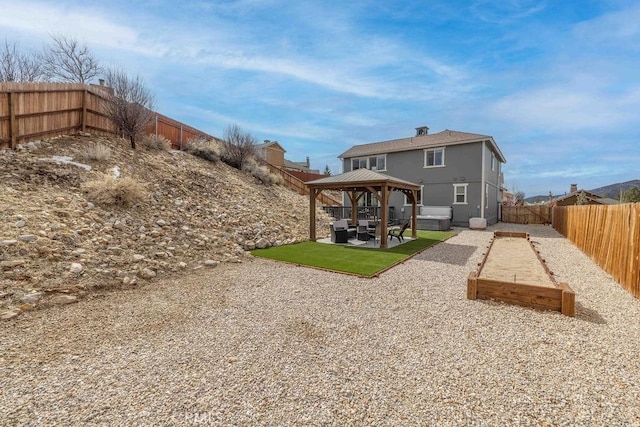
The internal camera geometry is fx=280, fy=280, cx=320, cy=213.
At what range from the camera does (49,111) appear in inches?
360

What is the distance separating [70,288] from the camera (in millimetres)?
4664

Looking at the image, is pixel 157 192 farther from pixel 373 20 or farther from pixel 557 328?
pixel 557 328

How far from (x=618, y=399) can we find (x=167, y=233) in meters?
8.61

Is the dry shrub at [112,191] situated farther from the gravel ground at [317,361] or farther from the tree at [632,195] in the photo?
the tree at [632,195]

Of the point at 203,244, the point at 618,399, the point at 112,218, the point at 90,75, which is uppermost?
the point at 90,75

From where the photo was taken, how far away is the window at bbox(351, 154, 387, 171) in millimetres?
20853

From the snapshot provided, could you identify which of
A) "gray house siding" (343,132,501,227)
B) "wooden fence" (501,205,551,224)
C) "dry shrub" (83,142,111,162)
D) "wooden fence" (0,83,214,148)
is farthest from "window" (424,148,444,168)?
"wooden fence" (0,83,214,148)

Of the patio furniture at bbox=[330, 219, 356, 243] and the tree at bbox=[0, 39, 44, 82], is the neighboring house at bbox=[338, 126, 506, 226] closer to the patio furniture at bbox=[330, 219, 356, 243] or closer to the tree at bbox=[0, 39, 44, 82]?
the patio furniture at bbox=[330, 219, 356, 243]

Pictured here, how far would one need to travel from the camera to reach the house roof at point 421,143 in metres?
17.6

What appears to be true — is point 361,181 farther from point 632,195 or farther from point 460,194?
point 632,195

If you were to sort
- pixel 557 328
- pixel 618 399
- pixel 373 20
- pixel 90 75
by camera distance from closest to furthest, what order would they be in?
pixel 618 399
pixel 557 328
pixel 373 20
pixel 90 75

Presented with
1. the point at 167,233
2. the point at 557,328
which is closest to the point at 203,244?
the point at 167,233

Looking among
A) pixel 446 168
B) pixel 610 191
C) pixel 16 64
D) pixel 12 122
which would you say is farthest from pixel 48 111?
pixel 610 191

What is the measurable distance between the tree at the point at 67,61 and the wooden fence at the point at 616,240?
24.2 m
